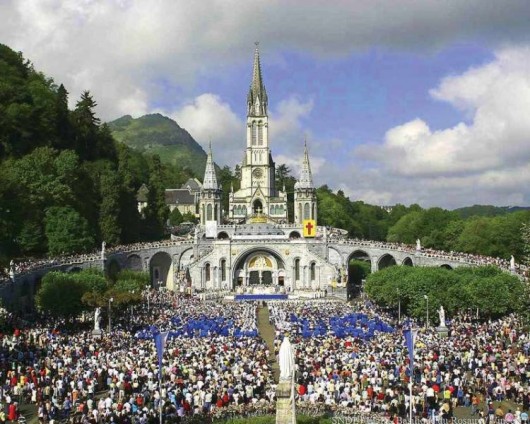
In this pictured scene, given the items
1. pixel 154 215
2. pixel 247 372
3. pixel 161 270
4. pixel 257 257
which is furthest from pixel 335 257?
pixel 247 372

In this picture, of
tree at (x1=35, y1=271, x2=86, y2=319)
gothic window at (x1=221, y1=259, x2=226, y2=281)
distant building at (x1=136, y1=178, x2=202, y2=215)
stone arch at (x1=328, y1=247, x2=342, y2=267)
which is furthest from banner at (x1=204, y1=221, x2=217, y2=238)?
distant building at (x1=136, y1=178, x2=202, y2=215)

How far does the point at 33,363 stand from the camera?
33.8m

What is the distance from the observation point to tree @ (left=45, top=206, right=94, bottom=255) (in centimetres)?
6981

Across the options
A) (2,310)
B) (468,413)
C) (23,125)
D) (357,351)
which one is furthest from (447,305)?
(23,125)

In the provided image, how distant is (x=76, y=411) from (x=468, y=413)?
1432 cm

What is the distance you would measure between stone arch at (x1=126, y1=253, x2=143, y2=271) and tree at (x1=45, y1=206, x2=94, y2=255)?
12.8 metres

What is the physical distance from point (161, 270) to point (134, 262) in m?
7.62

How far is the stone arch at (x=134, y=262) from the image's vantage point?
83919 millimetres

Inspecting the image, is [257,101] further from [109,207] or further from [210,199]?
[109,207]

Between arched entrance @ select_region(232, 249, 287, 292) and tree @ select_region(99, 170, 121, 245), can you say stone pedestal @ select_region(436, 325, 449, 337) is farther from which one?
tree @ select_region(99, 170, 121, 245)

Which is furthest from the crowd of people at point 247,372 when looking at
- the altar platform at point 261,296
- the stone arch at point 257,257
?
the stone arch at point 257,257

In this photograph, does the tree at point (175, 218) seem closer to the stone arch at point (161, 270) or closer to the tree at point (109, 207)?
the stone arch at point (161, 270)

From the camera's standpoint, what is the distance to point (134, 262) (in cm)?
8488

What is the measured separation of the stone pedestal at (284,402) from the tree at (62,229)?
52.4 meters
